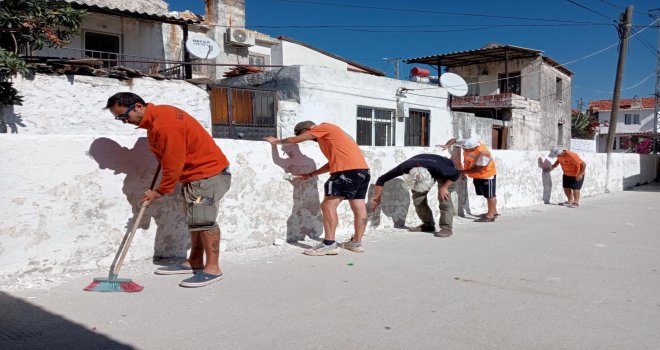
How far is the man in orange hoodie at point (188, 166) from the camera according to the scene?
12.3 feet

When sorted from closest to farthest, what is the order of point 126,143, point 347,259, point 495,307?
point 495,307 → point 126,143 → point 347,259

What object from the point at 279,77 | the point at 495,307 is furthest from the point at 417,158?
the point at 279,77

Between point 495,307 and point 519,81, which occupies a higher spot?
point 519,81

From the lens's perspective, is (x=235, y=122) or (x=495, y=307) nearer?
(x=495, y=307)

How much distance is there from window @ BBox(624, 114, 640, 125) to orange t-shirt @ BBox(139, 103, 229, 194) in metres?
58.3

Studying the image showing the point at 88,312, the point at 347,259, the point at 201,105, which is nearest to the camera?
the point at 88,312

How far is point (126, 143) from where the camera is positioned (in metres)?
4.36

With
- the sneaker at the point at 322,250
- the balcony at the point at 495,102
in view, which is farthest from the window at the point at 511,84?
the sneaker at the point at 322,250

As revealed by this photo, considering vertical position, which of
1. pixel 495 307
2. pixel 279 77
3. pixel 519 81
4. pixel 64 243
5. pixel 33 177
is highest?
pixel 519 81

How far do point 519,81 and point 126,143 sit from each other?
27233 millimetres

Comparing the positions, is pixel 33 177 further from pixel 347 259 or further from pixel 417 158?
pixel 417 158

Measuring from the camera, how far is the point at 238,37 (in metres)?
18.8

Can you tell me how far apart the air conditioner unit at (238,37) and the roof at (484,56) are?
395 inches

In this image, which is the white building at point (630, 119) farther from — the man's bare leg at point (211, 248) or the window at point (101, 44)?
the man's bare leg at point (211, 248)
